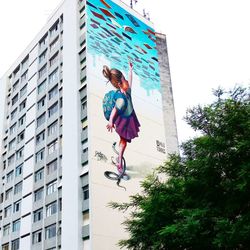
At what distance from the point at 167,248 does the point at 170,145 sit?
101ft

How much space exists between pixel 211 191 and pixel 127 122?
84.4 ft

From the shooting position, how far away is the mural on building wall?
138ft

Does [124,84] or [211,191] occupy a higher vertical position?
[124,84]

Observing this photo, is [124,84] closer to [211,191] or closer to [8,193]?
[8,193]

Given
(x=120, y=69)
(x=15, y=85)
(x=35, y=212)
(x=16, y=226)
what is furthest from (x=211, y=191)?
(x=15, y=85)

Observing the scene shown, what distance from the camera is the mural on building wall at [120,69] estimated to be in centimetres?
4206

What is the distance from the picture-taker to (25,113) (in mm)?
52344

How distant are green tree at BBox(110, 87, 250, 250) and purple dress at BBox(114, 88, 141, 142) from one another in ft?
71.8

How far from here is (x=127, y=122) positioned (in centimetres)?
4372

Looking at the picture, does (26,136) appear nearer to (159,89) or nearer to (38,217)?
(38,217)

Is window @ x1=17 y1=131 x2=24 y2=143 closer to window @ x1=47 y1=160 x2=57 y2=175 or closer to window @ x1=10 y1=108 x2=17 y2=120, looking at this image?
window @ x1=10 y1=108 x2=17 y2=120

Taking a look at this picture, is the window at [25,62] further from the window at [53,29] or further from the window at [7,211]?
the window at [7,211]

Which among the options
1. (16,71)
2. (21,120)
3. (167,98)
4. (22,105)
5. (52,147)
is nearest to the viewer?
(52,147)

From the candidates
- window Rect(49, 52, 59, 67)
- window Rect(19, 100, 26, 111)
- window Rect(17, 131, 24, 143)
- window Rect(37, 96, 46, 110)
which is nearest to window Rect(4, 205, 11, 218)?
window Rect(17, 131, 24, 143)
